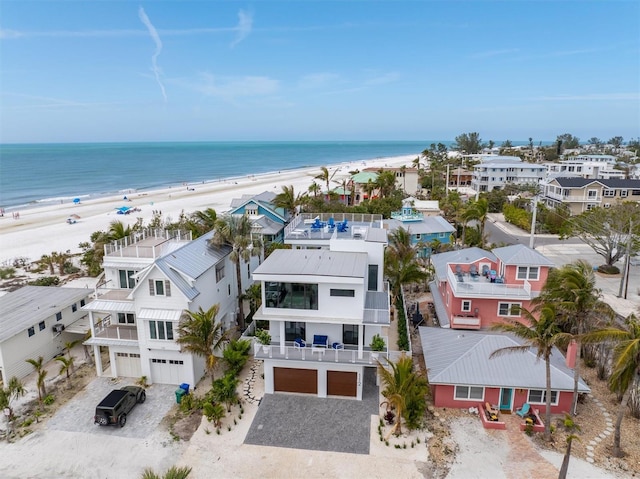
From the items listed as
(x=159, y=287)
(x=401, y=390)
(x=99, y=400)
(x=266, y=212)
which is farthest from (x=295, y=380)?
(x=266, y=212)

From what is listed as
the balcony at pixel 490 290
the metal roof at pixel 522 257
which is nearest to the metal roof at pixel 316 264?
the balcony at pixel 490 290

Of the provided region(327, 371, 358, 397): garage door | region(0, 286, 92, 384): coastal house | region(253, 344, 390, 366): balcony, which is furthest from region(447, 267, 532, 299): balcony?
region(0, 286, 92, 384): coastal house

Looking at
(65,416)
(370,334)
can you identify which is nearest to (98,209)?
(65,416)

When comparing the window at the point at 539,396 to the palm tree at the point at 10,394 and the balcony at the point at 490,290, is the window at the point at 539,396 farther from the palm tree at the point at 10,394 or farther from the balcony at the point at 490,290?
the palm tree at the point at 10,394

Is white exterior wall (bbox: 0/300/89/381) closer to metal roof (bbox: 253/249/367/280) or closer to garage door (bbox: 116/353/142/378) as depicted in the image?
garage door (bbox: 116/353/142/378)

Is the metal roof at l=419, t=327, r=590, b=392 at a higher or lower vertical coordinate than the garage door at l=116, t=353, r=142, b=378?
higher

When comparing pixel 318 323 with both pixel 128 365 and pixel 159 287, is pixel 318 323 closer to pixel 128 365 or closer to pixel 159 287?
pixel 159 287

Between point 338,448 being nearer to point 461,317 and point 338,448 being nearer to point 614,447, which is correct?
point 614,447
